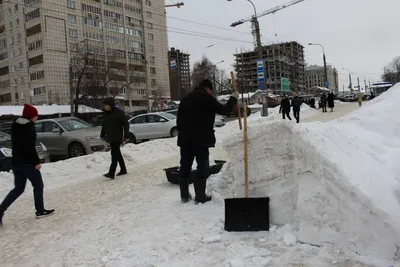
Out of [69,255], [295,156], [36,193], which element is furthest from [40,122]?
[295,156]

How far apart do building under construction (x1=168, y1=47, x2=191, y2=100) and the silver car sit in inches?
3219

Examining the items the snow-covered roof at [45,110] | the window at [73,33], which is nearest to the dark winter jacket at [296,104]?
the snow-covered roof at [45,110]

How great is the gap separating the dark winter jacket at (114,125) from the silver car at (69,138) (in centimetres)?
347

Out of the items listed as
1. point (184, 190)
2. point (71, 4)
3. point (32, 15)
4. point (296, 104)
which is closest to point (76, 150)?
point (184, 190)

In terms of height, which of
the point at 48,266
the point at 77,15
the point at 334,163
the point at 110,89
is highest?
the point at 77,15

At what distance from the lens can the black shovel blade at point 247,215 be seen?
4262mm

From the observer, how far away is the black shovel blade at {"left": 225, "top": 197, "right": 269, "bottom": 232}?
14.0 feet

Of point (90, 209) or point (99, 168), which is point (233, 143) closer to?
point (90, 209)

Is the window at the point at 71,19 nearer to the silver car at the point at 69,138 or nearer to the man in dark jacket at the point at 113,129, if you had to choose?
the silver car at the point at 69,138

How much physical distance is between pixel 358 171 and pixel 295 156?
0.69 metres

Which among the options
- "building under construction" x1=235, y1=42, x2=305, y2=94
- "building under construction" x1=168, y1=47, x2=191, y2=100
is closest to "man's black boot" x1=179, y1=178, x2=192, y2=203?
"building under construction" x1=235, y1=42, x2=305, y2=94

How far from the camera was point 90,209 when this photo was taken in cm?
600

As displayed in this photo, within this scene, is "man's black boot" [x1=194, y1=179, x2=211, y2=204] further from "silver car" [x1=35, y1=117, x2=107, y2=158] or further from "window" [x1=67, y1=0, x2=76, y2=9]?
"window" [x1=67, y1=0, x2=76, y2=9]

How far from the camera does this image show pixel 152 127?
60.7ft
